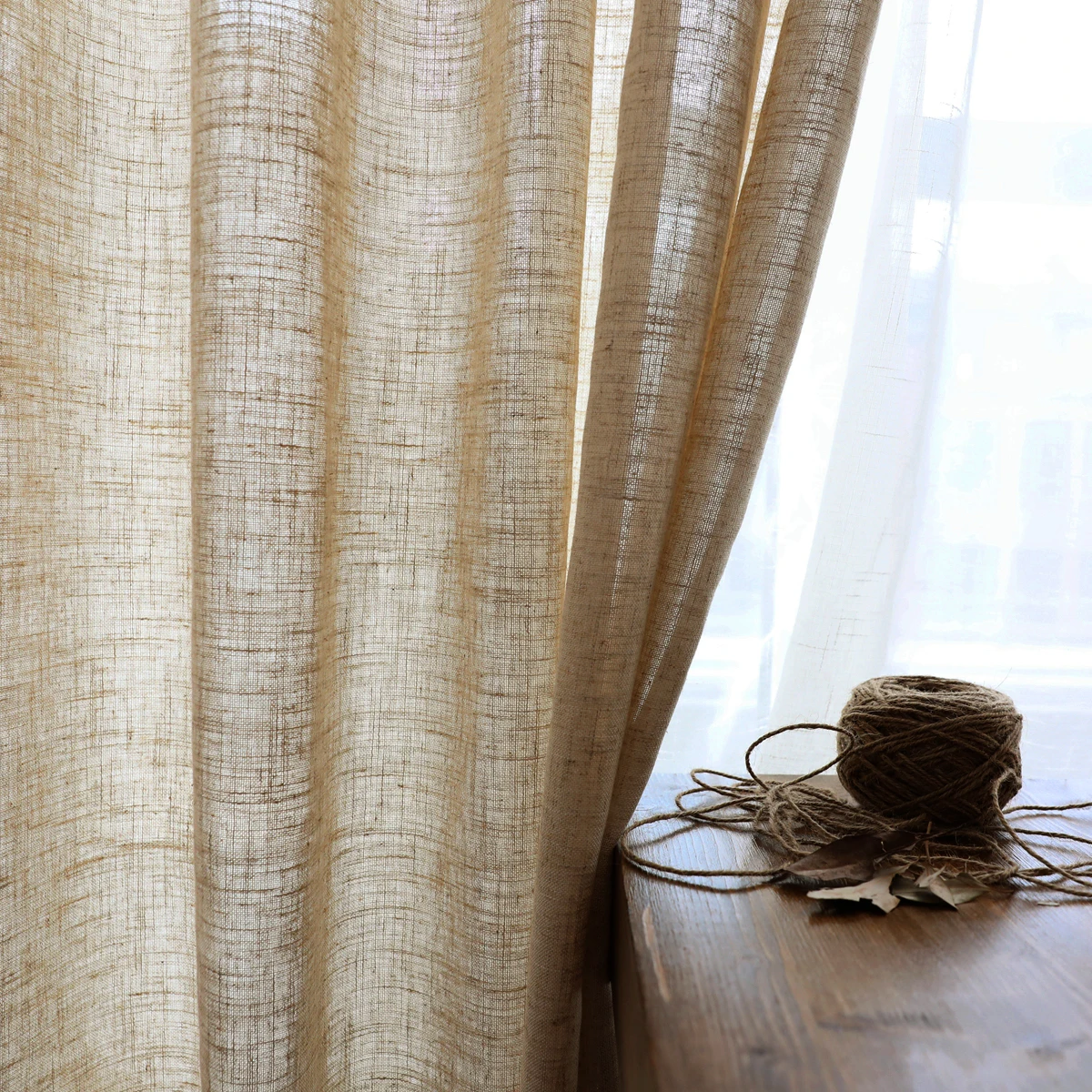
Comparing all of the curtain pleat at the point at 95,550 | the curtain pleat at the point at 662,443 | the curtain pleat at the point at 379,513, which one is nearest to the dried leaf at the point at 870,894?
the curtain pleat at the point at 662,443

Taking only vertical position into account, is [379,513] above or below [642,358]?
below

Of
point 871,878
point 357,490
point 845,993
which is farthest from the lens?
point 357,490

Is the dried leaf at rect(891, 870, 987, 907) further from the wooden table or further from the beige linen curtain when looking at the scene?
the beige linen curtain

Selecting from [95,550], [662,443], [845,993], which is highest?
[662,443]

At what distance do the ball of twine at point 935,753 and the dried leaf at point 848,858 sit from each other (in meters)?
0.03

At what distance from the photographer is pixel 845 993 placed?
443 millimetres

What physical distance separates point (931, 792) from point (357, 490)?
50 cm

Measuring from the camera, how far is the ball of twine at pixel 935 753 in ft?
1.95

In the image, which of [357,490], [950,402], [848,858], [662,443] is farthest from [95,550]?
[950,402]

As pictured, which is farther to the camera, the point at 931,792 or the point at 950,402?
the point at 950,402

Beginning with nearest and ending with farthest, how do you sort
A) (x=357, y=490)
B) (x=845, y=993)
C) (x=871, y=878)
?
(x=845, y=993)
(x=871, y=878)
(x=357, y=490)

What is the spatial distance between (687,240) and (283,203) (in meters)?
0.30

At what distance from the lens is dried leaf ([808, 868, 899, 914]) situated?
0.52 metres

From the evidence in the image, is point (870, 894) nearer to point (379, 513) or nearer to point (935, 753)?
point (935, 753)
